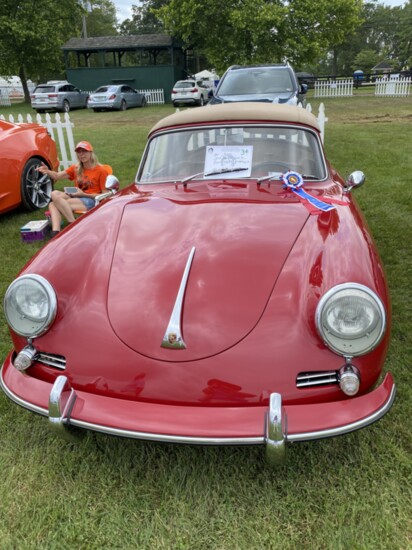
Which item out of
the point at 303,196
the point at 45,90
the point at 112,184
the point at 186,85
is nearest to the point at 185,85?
the point at 186,85

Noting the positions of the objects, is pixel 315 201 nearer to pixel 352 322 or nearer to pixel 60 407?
pixel 352 322

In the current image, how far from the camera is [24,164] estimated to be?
5.91 metres

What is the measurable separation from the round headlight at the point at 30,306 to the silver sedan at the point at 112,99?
70.8 feet

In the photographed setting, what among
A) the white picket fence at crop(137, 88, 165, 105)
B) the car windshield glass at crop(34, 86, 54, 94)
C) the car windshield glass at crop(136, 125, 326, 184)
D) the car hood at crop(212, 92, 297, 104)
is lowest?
the white picket fence at crop(137, 88, 165, 105)

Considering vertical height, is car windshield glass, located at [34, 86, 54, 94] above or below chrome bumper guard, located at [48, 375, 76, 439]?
above

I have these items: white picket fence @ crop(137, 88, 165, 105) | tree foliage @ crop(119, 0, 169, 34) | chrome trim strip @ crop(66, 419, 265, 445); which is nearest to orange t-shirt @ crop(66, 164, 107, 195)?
chrome trim strip @ crop(66, 419, 265, 445)

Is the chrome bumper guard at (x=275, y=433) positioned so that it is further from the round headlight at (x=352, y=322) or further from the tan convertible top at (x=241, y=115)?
the tan convertible top at (x=241, y=115)

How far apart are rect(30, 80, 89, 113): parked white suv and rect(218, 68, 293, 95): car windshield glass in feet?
49.9

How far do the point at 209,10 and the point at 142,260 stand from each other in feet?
82.8

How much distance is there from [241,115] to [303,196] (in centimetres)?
97

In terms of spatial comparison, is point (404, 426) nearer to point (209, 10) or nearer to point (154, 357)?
point (154, 357)

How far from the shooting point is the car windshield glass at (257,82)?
9.95 m

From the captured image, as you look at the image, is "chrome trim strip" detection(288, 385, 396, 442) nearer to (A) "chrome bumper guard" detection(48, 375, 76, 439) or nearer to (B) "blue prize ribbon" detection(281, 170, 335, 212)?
(A) "chrome bumper guard" detection(48, 375, 76, 439)

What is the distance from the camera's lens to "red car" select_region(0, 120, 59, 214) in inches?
222
